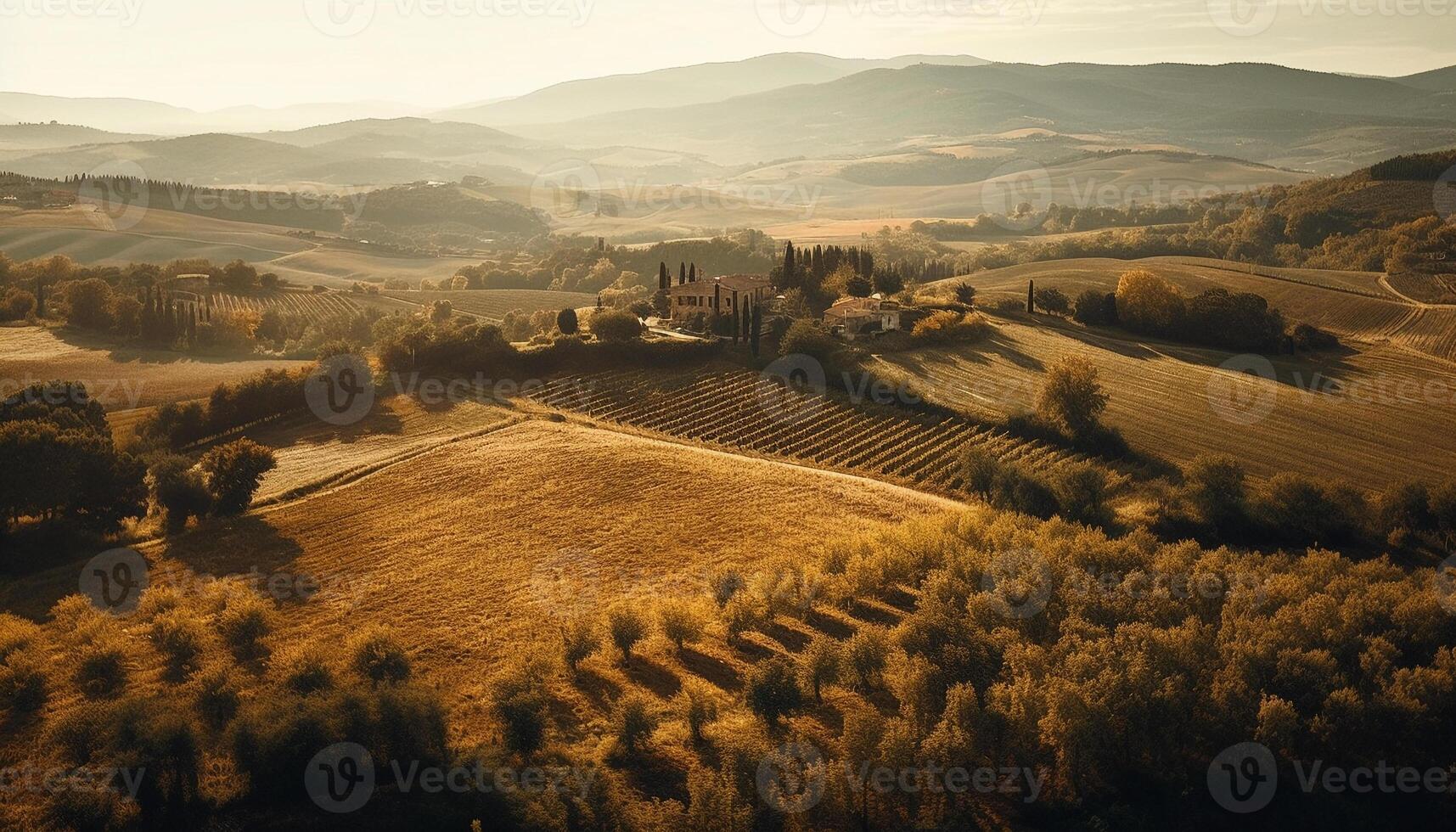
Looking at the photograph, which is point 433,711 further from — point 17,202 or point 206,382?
point 17,202

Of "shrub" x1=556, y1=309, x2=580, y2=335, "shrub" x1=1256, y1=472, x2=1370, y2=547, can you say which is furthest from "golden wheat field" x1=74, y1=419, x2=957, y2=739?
"shrub" x1=556, y1=309, x2=580, y2=335

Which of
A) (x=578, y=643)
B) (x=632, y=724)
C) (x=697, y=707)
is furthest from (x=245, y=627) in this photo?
(x=697, y=707)

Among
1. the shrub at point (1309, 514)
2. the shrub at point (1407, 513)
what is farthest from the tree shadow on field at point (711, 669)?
the shrub at point (1407, 513)

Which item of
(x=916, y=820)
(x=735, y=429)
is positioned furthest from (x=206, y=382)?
(x=916, y=820)

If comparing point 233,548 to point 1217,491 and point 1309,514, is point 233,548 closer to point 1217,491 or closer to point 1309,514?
point 1217,491

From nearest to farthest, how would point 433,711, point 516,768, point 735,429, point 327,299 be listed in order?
point 516,768
point 433,711
point 735,429
point 327,299
